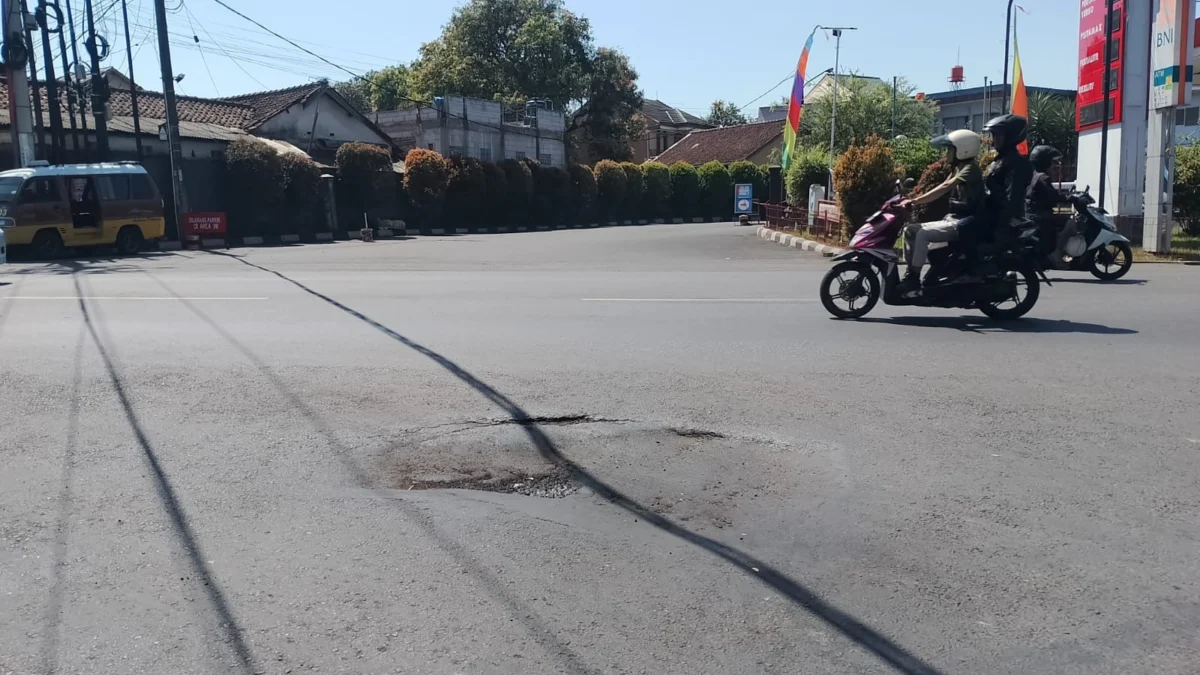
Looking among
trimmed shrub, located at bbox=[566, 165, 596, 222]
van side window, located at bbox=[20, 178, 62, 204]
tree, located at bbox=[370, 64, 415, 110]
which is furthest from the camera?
tree, located at bbox=[370, 64, 415, 110]

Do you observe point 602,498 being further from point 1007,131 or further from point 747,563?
point 1007,131

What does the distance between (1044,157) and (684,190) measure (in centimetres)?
3904

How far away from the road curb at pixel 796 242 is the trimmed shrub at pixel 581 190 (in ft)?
54.2

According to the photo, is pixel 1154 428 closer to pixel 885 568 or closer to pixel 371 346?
pixel 885 568

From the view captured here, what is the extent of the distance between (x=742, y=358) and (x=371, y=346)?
3.26m

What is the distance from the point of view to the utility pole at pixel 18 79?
80.1ft

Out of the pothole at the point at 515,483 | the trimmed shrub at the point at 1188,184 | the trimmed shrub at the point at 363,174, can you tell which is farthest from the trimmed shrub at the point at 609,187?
the pothole at the point at 515,483

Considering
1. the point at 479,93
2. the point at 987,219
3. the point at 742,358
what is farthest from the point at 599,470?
the point at 479,93

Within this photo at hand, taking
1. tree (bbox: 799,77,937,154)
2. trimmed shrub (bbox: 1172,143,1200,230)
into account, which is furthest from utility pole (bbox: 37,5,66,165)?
tree (bbox: 799,77,937,154)

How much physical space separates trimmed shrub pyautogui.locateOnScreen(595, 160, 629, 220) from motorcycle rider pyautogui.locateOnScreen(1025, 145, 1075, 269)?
3391cm

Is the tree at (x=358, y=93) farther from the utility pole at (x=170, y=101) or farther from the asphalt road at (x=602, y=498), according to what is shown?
the asphalt road at (x=602, y=498)

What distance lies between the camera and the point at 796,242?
23.8 metres

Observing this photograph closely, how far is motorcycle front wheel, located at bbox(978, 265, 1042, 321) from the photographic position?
1007 cm

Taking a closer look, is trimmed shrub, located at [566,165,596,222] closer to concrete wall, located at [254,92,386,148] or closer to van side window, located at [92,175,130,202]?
concrete wall, located at [254,92,386,148]
